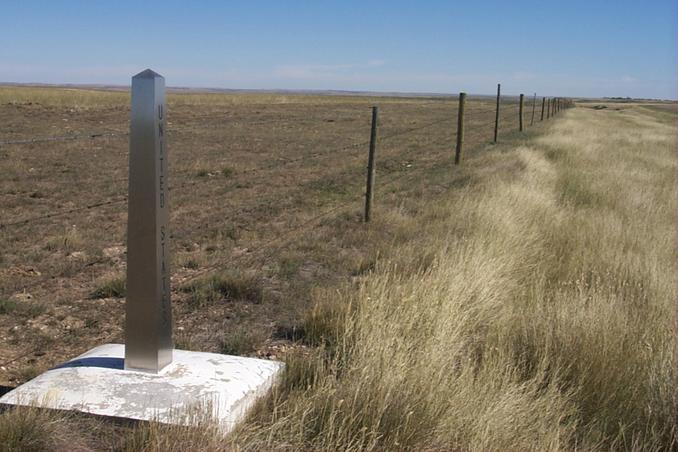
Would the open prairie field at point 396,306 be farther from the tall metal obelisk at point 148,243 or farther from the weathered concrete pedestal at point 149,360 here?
the tall metal obelisk at point 148,243

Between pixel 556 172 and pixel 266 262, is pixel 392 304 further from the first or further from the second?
pixel 556 172

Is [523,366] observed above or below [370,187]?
below

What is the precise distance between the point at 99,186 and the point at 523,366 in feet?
30.7

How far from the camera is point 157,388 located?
3131mm

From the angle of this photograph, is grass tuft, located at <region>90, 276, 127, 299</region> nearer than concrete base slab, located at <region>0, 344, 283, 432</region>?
No

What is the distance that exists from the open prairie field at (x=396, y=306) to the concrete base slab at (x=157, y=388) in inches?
4.2

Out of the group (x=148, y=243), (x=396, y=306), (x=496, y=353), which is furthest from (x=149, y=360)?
(x=496, y=353)

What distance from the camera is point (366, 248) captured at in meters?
6.95

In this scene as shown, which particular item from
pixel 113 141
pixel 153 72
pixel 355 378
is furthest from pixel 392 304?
pixel 113 141

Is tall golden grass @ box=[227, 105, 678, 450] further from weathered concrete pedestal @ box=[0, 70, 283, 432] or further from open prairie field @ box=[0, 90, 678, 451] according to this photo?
weathered concrete pedestal @ box=[0, 70, 283, 432]

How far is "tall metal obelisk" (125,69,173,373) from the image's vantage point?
3230 mm

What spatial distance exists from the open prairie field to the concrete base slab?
107 mm

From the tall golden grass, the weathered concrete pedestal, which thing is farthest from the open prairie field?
the weathered concrete pedestal

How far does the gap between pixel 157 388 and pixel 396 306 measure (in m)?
1.70
